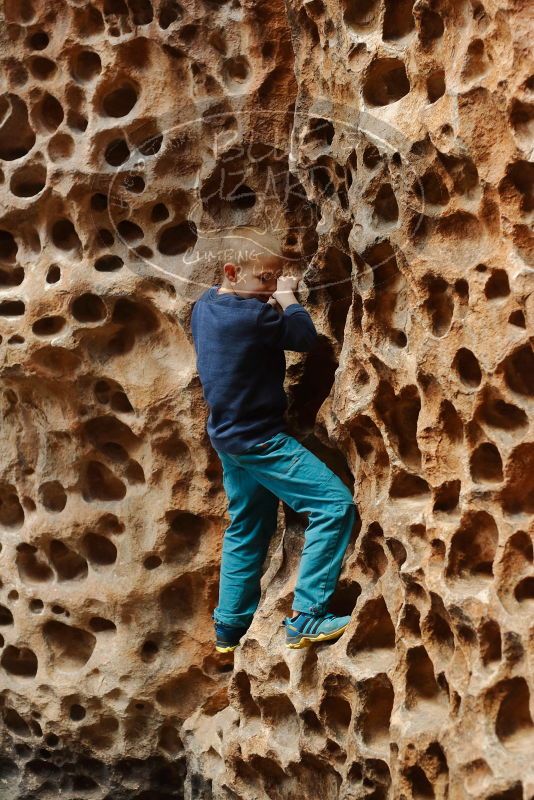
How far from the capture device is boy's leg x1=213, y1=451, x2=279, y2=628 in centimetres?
349

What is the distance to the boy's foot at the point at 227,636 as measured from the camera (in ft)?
11.8

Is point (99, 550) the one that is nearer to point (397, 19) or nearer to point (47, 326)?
point (47, 326)

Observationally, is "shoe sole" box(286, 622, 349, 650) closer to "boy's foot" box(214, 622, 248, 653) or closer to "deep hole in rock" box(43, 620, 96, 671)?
"boy's foot" box(214, 622, 248, 653)

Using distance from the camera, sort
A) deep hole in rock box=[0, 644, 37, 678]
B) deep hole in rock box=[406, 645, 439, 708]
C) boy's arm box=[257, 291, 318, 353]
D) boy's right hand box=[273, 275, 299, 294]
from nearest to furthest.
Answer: deep hole in rock box=[406, 645, 439, 708] → boy's arm box=[257, 291, 318, 353] → boy's right hand box=[273, 275, 299, 294] → deep hole in rock box=[0, 644, 37, 678]

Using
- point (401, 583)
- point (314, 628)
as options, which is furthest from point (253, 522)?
point (401, 583)

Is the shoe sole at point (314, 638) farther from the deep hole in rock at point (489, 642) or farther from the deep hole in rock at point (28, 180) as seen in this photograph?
the deep hole in rock at point (28, 180)

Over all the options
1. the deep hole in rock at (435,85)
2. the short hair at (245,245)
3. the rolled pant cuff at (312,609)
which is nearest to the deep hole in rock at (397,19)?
the deep hole in rock at (435,85)

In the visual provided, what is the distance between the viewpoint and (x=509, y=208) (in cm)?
266

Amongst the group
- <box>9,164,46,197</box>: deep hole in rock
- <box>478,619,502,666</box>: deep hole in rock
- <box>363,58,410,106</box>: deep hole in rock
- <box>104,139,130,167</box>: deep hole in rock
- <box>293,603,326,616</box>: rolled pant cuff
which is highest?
<box>363,58,410,106</box>: deep hole in rock

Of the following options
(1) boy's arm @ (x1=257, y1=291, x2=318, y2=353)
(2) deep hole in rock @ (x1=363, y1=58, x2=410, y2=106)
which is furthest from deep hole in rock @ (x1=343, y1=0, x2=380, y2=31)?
(1) boy's arm @ (x1=257, y1=291, x2=318, y2=353)

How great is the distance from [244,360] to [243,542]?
574 millimetres

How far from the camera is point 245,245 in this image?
3.31 metres

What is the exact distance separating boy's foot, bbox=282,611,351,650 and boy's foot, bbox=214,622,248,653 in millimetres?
368

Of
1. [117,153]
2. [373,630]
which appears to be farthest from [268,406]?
[117,153]
